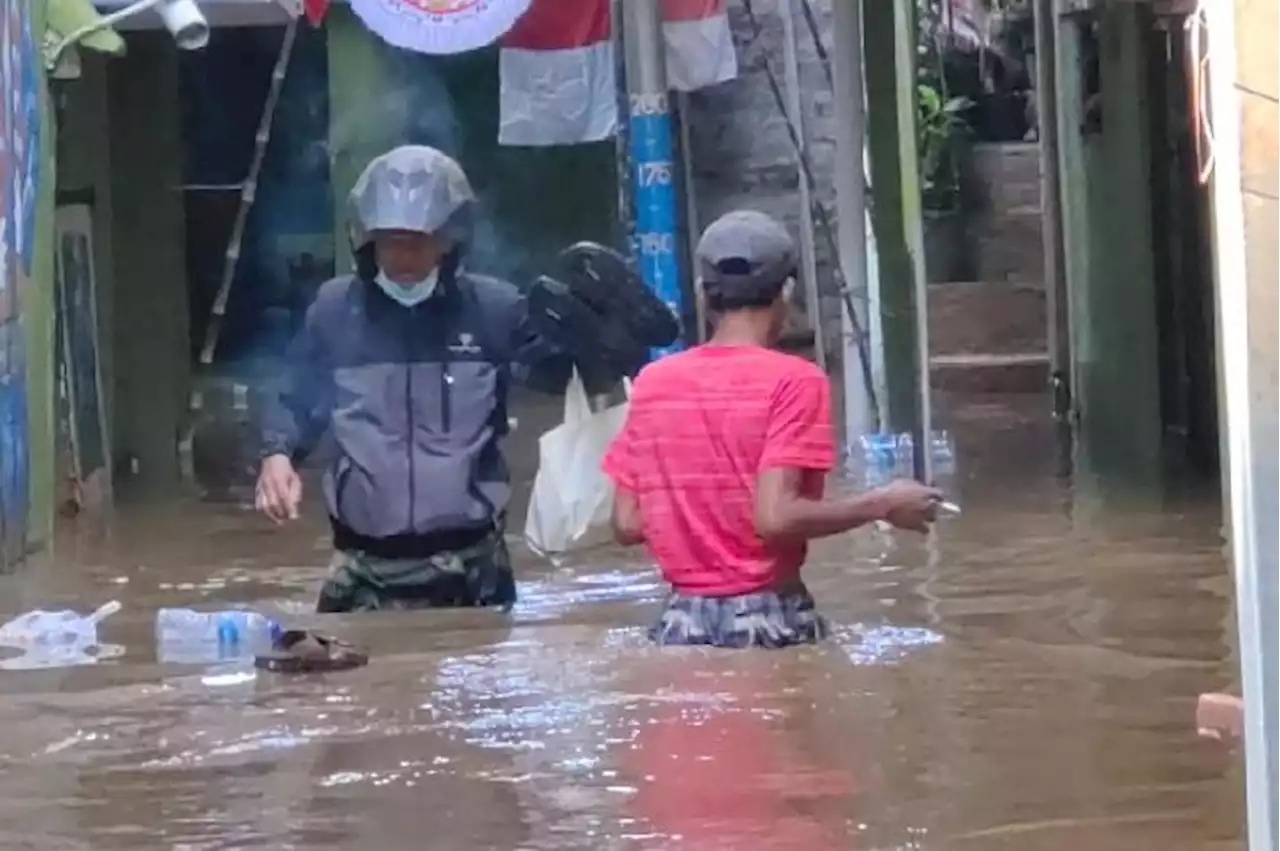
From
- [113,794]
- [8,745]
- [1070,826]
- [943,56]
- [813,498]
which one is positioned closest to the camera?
[1070,826]

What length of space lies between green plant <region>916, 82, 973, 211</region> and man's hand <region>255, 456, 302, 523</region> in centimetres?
1422

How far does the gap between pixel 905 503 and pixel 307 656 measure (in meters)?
1.68

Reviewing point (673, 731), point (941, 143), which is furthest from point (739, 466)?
point (941, 143)

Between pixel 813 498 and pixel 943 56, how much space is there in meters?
17.6

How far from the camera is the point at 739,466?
21.8ft

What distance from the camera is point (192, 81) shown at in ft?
61.1

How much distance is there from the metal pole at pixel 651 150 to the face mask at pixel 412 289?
839 cm

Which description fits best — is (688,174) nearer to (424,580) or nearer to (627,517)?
(424,580)

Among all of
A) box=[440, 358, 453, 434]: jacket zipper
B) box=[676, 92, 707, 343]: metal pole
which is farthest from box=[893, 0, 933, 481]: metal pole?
box=[676, 92, 707, 343]: metal pole

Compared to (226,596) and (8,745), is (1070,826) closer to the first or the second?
(8,745)

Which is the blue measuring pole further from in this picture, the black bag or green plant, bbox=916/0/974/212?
the black bag

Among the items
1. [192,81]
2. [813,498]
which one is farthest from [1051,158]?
[813,498]

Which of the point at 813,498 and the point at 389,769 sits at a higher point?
the point at 813,498

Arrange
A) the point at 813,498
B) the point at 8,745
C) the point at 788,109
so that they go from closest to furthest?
the point at 8,745
the point at 813,498
the point at 788,109
